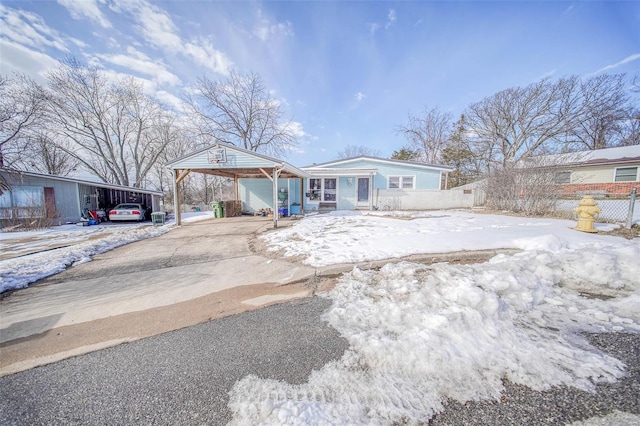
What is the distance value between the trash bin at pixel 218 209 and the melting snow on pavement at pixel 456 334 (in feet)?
34.8

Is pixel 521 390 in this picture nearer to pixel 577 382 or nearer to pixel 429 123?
pixel 577 382

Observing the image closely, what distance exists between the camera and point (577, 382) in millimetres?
1588

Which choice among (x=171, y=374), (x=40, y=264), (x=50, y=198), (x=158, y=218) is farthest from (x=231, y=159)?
(x=50, y=198)

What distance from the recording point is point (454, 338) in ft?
6.64

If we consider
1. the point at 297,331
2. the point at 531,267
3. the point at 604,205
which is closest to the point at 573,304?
the point at 531,267

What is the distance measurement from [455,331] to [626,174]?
24764 millimetres

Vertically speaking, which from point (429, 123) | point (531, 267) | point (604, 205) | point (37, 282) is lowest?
Result: point (37, 282)

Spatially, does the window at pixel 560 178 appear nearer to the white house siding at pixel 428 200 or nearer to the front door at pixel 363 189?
the white house siding at pixel 428 200

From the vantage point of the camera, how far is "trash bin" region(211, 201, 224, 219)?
12297mm

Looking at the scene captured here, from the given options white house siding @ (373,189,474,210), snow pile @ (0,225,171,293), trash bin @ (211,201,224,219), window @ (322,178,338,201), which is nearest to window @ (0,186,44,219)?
trash bin @ (211,201,224,219)

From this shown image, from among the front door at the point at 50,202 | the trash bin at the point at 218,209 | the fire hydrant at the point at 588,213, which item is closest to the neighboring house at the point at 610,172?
the fire hydrant at the point at 588,213

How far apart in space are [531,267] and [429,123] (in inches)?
1120

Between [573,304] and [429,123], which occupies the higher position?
[429,123]

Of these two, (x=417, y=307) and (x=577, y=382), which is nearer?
(x=577, y=382)
